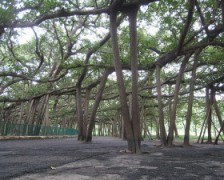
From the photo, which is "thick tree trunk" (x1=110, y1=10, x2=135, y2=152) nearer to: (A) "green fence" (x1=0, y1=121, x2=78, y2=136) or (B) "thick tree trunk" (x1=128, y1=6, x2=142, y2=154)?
(B) "thick tree trunk" (x1=128, y1=6, x2=142, y2=154)

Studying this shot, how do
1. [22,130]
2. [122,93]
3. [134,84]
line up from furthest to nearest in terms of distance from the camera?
[22,130]
[122,93]
[134,84]

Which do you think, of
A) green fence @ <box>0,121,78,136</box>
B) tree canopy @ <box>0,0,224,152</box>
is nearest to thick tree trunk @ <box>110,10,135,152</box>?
tree canopy @ <box>0,0,224,152</box>

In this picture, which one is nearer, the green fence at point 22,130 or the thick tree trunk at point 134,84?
the thick tree trunk at point 134,84

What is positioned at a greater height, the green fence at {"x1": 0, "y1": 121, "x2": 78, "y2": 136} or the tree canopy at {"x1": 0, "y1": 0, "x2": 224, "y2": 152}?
the tree canopy at {"x1": 0, "y1": 0, "x2": 224, "y2": 152}

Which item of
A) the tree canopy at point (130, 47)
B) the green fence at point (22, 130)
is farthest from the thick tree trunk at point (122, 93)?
the green fence at point (22, 130)

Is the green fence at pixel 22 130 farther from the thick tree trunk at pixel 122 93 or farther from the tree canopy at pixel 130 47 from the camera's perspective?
the thick tree trunk at pixel 122 93

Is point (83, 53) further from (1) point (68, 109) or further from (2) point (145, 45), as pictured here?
(1) point (68, 109)

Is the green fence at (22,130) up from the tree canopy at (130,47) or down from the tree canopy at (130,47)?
down

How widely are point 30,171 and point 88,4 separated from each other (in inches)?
458

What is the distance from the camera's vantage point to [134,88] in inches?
355

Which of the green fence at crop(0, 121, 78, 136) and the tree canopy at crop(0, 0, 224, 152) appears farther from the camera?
the green fence at crop(0, 121, 78, 136)

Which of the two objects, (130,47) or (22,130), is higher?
(130,47)

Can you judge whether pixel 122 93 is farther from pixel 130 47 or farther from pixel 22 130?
pixel 22 130

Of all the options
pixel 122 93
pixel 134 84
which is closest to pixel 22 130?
pixel 122 93
